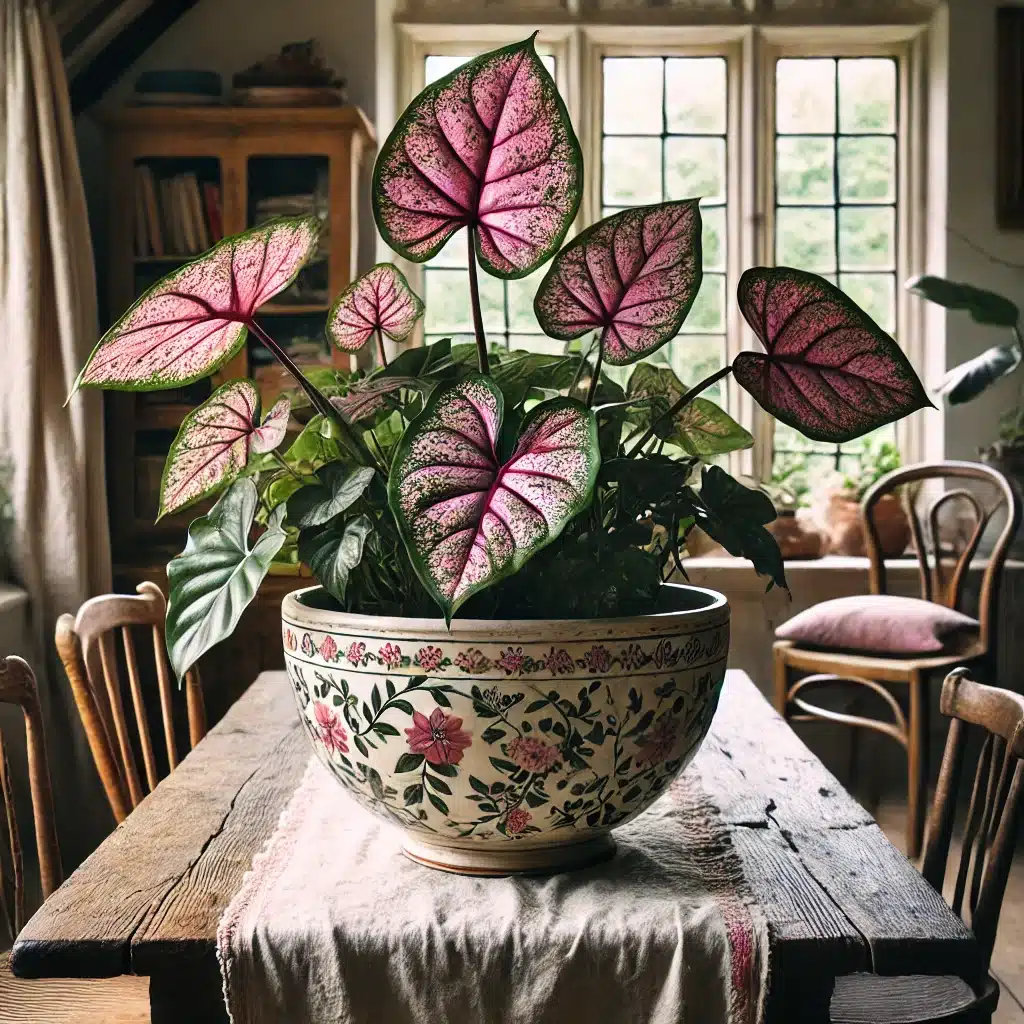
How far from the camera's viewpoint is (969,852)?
1.30m

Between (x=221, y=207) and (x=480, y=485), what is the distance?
3107mm

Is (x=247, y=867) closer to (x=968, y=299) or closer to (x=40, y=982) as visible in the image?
(x=40, y=982)

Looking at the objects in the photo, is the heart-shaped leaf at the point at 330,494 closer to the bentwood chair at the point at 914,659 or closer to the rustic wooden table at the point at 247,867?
the rustic wooden table at the point at 247,867

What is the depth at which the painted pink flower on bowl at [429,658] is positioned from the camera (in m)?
0.85

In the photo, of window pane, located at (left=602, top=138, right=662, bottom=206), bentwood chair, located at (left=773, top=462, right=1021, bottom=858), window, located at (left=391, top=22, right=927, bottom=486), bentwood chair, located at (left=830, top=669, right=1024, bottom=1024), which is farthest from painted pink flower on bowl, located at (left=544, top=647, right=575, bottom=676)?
window pane, located at (left=602, top=138, right=662, bottom=206)

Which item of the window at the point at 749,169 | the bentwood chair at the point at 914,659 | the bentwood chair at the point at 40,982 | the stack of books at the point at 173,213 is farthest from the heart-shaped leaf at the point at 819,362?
the window at the point at 749,169

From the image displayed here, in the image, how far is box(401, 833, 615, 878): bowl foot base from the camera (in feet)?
3.07

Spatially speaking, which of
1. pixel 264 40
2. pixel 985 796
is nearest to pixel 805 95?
pixel 264 40

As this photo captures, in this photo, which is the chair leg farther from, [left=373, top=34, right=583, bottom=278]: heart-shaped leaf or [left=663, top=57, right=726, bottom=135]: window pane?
[left=373, top=34, right=583, bottom=278]: heart-shaped leaf

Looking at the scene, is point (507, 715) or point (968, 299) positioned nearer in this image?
point (507, 715)

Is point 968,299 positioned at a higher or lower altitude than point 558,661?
higher

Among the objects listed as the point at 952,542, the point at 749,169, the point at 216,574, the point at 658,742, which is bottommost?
the point at 952,542

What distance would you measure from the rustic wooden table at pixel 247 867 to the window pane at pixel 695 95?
336 cm

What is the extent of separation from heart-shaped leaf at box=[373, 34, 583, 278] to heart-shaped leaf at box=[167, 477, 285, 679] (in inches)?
10.1
